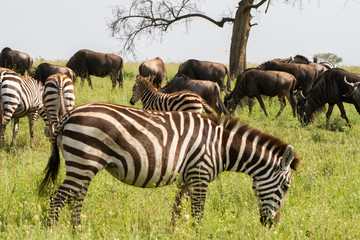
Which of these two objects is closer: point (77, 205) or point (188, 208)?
point (77, 205)

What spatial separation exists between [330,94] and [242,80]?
2.80 m

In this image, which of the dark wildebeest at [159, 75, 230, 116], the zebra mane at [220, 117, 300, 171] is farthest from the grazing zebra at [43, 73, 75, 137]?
the zebra mane at [220, 117, 300, 171]

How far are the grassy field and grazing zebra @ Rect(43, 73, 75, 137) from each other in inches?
29.2

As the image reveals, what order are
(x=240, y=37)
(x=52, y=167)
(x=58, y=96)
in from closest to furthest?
(x=52, y=167)
(x=58, y=96)
(x=240, y=37)

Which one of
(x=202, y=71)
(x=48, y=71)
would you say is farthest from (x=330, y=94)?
(x=48, y=71)

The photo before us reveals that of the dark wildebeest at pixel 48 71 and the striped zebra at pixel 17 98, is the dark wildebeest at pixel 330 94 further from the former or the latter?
the dark wildebeest at pixel 48 71

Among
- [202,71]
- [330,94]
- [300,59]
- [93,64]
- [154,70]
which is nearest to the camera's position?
[330,94]

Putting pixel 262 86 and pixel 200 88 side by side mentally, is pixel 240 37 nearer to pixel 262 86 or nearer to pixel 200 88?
pixel 262 86

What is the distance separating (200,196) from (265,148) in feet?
2.78

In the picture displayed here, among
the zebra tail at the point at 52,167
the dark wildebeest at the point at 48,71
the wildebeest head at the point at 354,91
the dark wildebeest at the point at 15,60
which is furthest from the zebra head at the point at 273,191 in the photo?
the dark wildebeest at the point at 15,60

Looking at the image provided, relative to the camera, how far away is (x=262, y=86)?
13930 millimetres

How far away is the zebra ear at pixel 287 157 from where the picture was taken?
4.25 metres

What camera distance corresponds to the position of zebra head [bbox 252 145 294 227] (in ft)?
14.3

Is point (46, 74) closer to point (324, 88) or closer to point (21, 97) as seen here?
point (21, 97)
